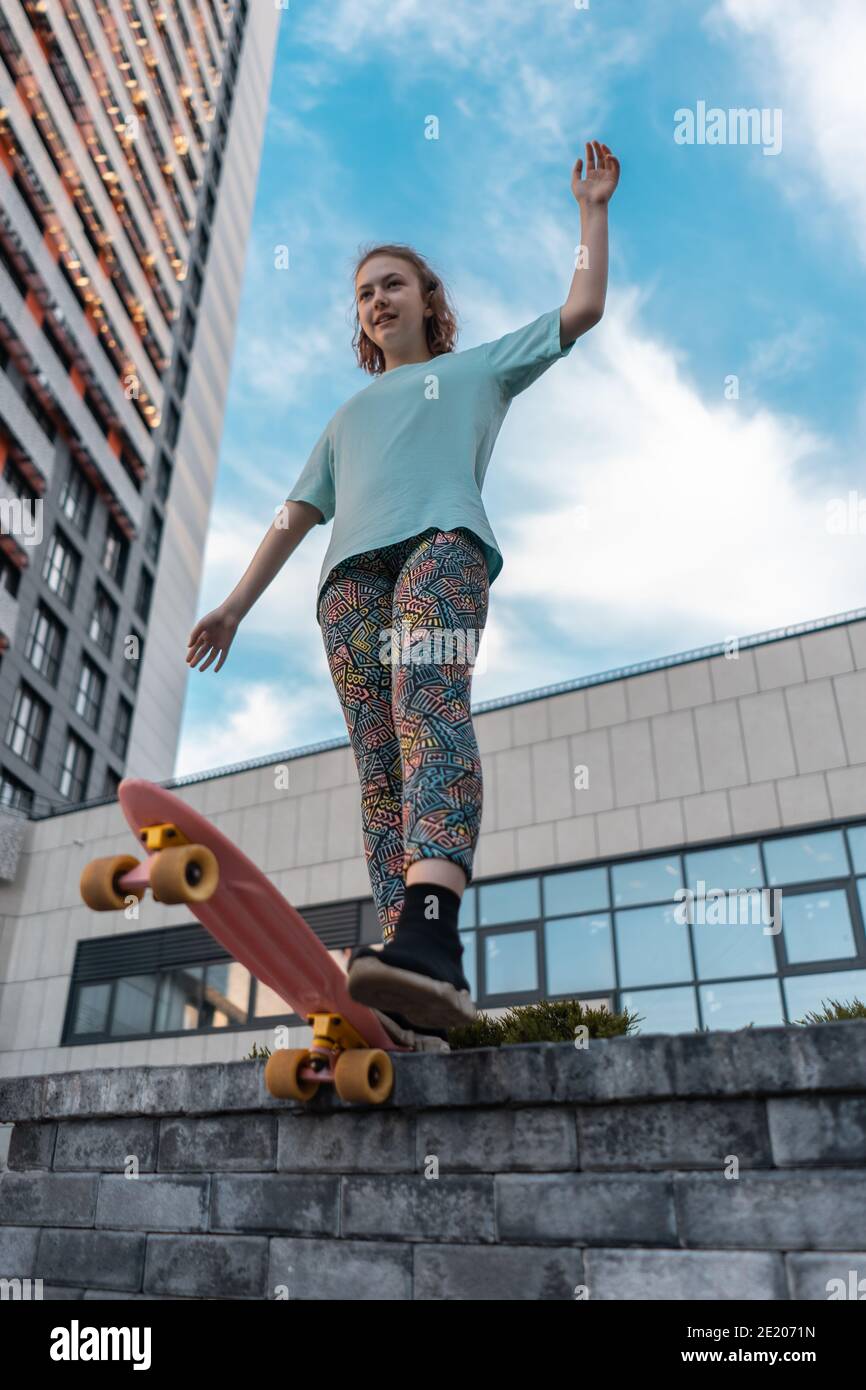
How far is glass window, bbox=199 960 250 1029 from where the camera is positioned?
1620 centimetres

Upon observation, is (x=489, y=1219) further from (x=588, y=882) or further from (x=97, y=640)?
(x=97, y=640)

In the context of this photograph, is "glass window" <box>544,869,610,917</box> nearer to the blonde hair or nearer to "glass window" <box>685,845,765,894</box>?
"glass window" <box>685,845,765,894</box>

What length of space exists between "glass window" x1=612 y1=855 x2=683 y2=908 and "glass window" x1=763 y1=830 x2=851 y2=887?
1.30 meters

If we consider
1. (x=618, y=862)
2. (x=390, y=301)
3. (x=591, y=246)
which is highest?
(x=618, y=862)

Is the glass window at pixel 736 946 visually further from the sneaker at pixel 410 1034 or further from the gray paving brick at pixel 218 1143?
the gray paving brick at pixel 218 1143

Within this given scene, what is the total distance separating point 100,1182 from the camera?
3236 mm

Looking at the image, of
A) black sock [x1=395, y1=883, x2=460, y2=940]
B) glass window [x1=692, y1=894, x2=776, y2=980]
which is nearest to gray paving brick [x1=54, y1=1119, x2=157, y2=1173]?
black sock [x1=395, y1=883, x2=460, y2=940]

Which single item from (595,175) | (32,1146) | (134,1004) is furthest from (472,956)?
(595,175)

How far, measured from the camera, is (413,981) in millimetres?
2168

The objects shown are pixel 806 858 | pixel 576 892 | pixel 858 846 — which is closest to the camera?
pixel 858 846

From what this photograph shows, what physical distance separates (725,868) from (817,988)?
1974 millimetres

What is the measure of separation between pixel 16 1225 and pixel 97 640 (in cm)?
3840

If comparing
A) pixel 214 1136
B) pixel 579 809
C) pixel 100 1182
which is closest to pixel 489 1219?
pixel 214 1136

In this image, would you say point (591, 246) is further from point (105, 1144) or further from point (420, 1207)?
point (105, 1144)
